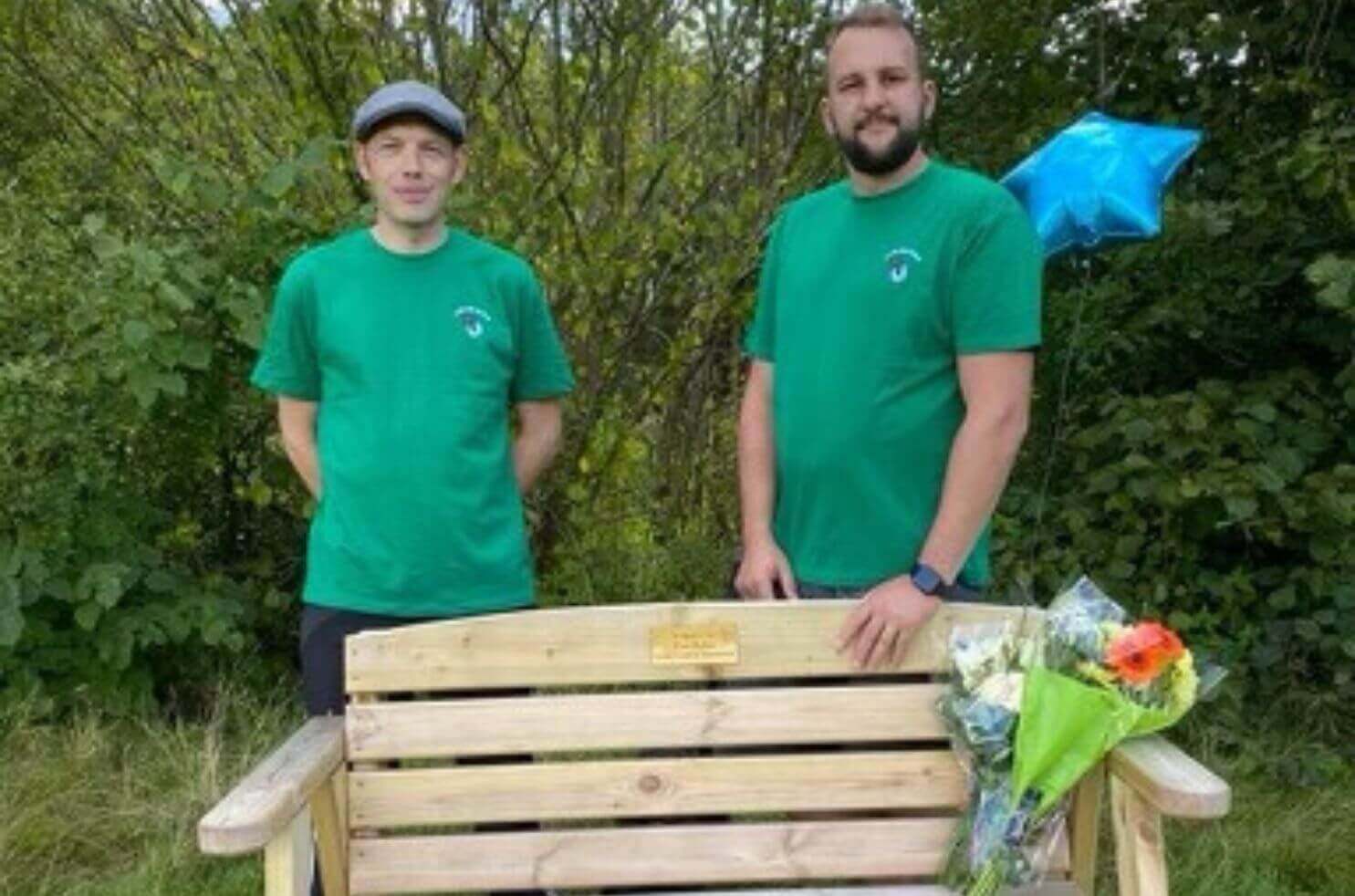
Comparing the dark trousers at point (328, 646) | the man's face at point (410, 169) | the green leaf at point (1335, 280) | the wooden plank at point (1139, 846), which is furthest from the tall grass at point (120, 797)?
the green leaf at point (1335, 280)

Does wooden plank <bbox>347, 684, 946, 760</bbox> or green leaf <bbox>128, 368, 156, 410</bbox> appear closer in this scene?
wooden plank <bbox>347, 684, 946, 760</bbox>

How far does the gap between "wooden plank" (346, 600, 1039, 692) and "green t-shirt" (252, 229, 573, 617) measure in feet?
0.54

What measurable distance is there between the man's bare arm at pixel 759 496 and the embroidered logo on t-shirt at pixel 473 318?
52 centimetres

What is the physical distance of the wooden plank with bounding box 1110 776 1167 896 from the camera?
2.50 metres

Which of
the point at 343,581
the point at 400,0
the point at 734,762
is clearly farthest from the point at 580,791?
the point at 400,0

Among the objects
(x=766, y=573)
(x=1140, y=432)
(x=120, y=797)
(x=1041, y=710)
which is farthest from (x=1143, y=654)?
(x=120, y=797)

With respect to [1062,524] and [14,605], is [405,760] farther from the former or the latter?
[1062,524]

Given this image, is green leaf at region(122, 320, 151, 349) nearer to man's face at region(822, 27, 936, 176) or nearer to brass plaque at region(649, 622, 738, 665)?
brass plaque at region(649, 622, 738, 665)

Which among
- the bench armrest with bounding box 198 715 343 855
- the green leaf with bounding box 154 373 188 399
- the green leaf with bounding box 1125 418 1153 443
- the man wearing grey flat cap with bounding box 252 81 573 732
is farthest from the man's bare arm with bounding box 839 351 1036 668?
the green leaf with bounding box 1125 418 1153 443

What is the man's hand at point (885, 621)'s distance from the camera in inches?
109

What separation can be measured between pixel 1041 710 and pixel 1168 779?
0.21 metres

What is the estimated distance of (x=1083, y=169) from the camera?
11.3ft

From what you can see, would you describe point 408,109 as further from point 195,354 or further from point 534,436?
point 195,354

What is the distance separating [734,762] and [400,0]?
2735 mm
